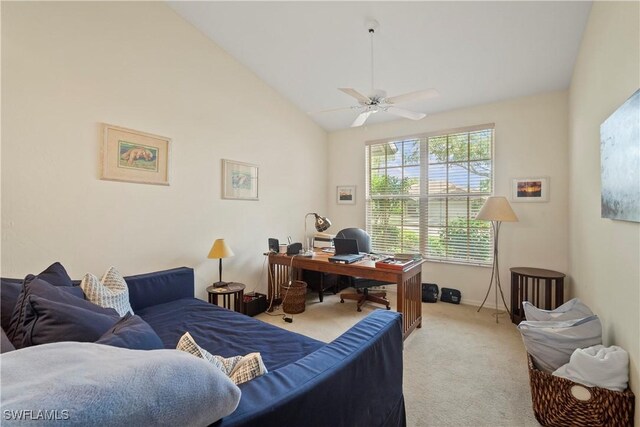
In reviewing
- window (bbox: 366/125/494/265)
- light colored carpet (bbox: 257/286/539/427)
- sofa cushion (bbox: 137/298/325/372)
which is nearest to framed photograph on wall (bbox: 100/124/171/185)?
sofa cushion (bbox: 137/298/325/372)

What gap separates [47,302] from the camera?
1.05 meters

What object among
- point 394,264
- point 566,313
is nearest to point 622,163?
point 566,313

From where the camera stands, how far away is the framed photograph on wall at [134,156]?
241cm

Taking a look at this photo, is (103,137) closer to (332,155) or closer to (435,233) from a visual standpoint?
(332,155)

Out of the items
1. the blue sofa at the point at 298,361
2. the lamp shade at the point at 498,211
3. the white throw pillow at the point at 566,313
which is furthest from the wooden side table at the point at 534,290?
the blue sofa at the point at 298,361

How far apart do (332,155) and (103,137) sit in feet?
11.1

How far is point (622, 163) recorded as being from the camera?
1483mm

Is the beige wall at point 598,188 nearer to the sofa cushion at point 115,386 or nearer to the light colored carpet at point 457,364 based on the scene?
the light colored carpet at point 457,364

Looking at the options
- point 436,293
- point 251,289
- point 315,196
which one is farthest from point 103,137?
point 436,293

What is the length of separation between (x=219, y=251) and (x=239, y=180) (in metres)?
0.96

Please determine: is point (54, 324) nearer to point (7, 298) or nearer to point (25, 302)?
point (25, 302)

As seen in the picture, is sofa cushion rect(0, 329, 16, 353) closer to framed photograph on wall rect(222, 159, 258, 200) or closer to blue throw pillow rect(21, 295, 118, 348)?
blue throw pillow rect(21, 295, 118, 348)

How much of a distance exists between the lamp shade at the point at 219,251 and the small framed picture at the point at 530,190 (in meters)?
3.48

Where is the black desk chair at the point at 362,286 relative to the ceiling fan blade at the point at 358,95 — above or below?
below
